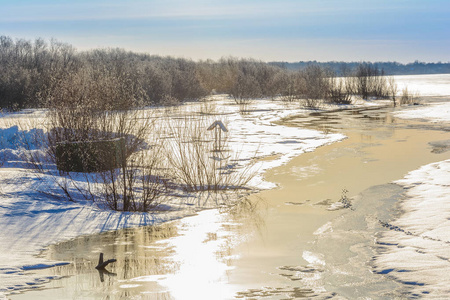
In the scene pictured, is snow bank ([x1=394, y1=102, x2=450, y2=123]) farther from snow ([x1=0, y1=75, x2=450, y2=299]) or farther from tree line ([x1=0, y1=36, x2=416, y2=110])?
snow ([x1=0, y1=75, x2=450, y2=299])

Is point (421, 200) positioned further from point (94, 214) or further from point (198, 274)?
point (94, 214)

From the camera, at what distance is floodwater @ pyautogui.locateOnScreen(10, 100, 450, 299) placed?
583 cm

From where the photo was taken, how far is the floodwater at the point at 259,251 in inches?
230

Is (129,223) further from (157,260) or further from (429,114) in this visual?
(429,114)

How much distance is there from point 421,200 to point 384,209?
851 millimetres

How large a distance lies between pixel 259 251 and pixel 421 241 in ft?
7.61

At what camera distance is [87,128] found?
12.4 meters

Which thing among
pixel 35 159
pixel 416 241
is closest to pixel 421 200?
pixel 416 241

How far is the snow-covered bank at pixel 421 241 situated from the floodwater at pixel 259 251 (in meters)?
0.20

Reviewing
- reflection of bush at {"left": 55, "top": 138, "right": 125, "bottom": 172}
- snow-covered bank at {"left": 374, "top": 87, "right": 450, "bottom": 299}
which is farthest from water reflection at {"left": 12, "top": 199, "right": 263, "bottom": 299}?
reflection of bush at {"left": 55, "top": 138, "right": 125, "bottom": 172}

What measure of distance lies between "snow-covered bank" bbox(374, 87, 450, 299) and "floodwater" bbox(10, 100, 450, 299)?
0.20 m

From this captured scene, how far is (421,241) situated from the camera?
24.1 ft

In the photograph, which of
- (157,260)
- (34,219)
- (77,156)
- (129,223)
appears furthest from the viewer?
(77,156)

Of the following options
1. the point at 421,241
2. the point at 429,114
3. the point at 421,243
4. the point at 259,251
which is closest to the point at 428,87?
the point at 429,114
